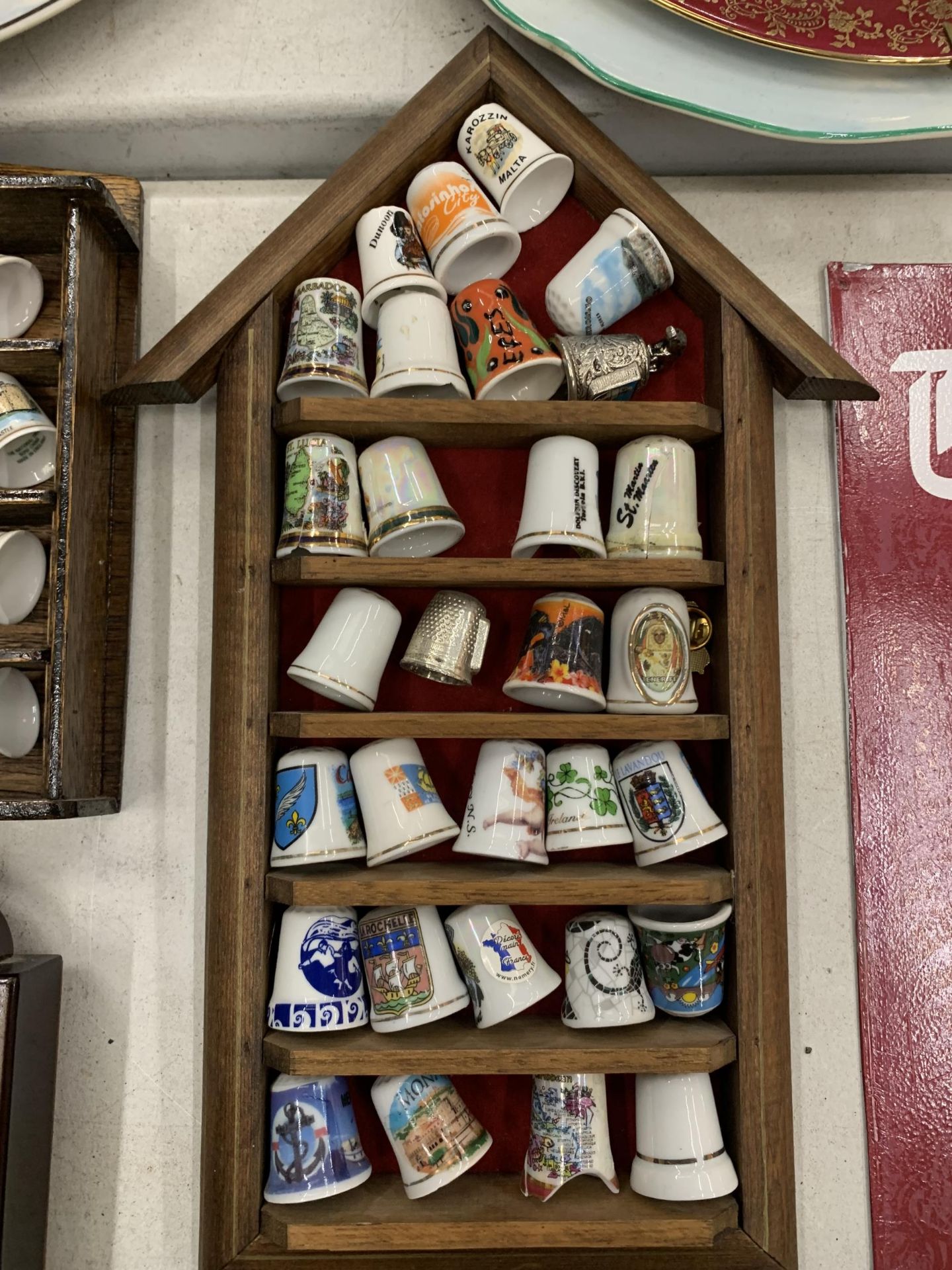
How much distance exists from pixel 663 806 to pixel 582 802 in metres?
0.08

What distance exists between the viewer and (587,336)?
3.38 ft

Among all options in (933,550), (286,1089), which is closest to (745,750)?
(933,550)

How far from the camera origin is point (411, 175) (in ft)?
3.48

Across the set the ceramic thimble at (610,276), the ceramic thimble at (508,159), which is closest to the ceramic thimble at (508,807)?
the ceramic thimble at (610,276)

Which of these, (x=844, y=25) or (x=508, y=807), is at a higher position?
(x=844, y=25)

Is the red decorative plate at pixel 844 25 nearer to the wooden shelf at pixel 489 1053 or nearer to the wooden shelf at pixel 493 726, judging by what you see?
the wooden shelf at pixel 493 726

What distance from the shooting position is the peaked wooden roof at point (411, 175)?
0.98 metres

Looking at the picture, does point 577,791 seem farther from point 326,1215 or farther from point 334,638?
point 326,1215

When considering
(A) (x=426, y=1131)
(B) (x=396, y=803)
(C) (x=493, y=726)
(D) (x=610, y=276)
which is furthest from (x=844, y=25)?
(A) (x=426, y=1131)

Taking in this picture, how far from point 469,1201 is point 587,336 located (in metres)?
0.86

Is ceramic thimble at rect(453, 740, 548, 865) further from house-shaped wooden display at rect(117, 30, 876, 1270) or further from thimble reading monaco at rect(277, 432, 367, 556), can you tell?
thimble reading monaco at rect(277, 432, 367, 556)

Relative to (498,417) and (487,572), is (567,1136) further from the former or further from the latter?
(498,417)

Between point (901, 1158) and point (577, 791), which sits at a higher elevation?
point (577, 791)

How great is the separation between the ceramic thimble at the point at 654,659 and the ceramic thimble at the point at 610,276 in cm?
30
